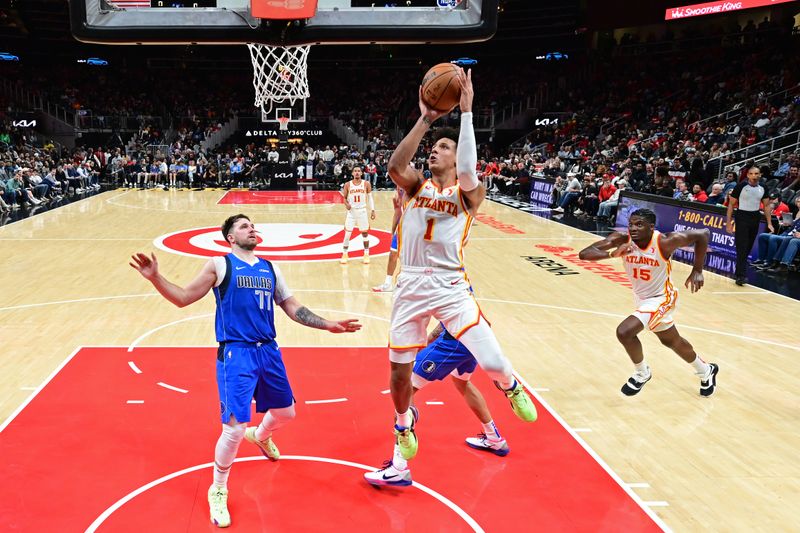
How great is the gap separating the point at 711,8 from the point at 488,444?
87.6 feet

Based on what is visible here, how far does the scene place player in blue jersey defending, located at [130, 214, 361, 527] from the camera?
3863 millimetres

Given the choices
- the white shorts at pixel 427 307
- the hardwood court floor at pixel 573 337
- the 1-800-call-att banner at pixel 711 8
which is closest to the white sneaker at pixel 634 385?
the hardwood court floor at pixel 573 337

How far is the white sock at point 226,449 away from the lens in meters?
3.85

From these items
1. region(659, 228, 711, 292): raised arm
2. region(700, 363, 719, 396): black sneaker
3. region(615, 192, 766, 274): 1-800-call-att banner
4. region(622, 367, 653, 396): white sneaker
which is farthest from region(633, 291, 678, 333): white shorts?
region(615, 192, 766, 274): 1-800-call-att banner

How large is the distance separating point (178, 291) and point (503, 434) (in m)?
2.73

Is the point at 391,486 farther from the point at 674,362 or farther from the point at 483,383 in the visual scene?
the point at 674,362

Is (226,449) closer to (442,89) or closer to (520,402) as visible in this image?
(520,402)

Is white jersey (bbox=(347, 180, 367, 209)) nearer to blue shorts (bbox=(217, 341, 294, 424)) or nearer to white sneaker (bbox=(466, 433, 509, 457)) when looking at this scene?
white sneaker (bbox=(466, 433, 509, 457))

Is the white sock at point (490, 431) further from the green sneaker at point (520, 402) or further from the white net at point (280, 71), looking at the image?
the white net at point (280, 71)

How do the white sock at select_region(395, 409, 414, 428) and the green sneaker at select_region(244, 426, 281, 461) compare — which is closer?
the white sock at select_region(395, 409, 414, 428)

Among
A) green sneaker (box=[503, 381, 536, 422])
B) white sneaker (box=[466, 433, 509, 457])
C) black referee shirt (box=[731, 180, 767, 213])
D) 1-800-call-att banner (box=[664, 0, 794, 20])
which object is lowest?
white sneaker (box=[466, 433, 509, 457])

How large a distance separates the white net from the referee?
29.2 ft

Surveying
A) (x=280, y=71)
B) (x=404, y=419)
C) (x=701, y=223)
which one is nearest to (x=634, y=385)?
(x=404, y=419)

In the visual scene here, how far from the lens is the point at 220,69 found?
130 ft
